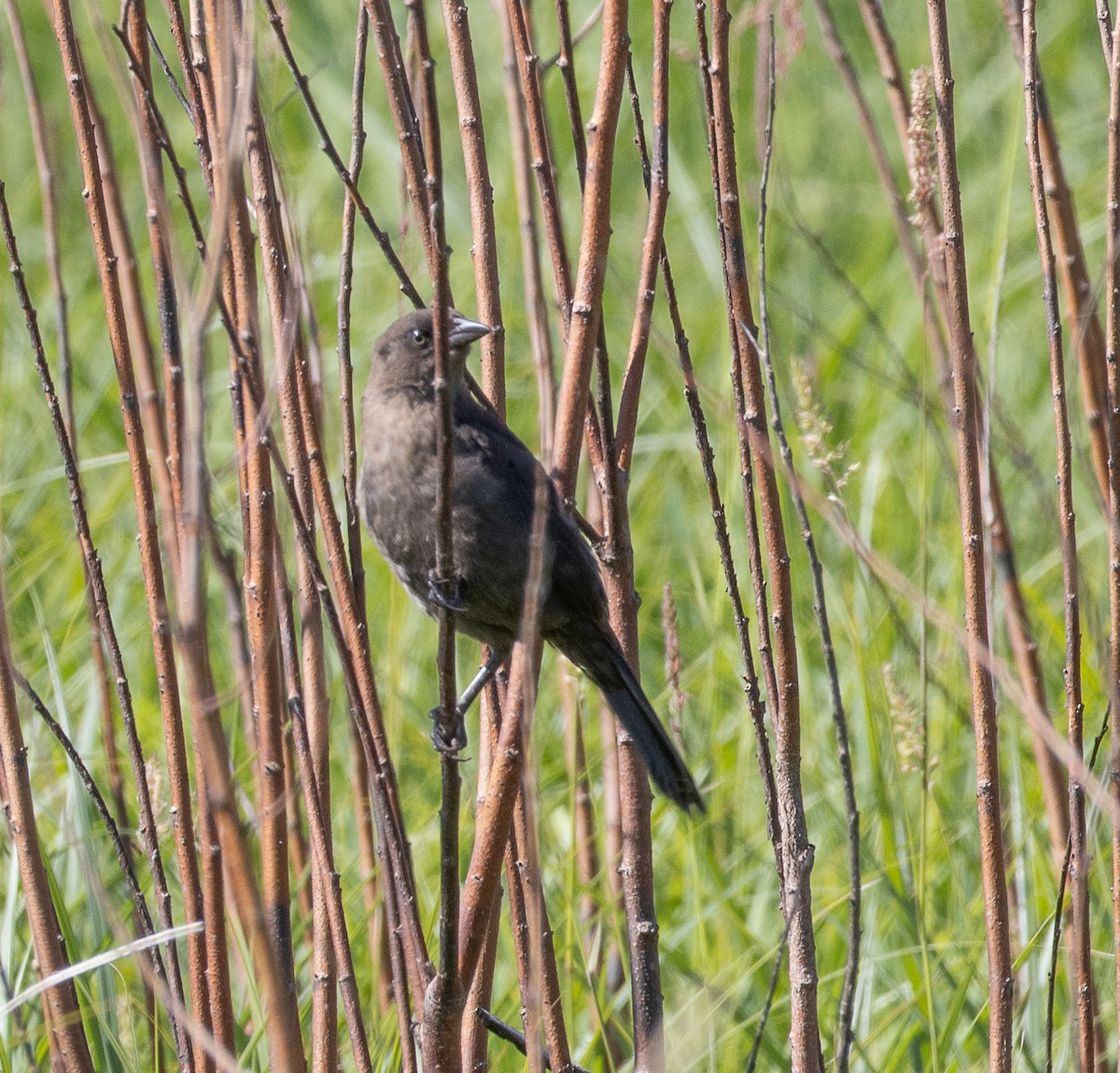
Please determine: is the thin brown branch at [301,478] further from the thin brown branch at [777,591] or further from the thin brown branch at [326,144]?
the thin brown branch at [777,591]

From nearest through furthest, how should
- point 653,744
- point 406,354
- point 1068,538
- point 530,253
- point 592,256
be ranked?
point 530,253, point 592,256, point 1068,538, point 653,744, point 406,354

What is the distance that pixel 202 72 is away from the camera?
189 cm

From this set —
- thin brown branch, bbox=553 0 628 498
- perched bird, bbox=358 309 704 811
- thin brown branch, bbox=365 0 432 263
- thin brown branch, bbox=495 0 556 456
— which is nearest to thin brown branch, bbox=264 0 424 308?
thin brown branch, bbox=365 0 432 263

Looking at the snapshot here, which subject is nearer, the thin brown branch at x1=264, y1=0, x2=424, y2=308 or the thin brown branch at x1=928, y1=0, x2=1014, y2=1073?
the thin brown branch at x1=264, y1=0, x2=424, y2=308

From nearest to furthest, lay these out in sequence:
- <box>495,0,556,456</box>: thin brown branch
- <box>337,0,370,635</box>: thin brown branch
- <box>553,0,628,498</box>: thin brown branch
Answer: <box>495,0,556,456</box>: thin brown branch < <box>553,0,628,498</box>: thin brown branch < <box>337,0,370,635</box>: thin brown branch

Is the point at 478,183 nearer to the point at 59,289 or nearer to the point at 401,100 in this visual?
the point at 401,100

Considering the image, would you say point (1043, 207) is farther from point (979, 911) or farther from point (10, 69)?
point (10, 69)

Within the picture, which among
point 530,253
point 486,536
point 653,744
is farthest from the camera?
point 486,536

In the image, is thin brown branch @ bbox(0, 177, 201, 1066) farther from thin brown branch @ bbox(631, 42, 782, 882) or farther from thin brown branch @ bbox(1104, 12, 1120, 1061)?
thin brown branch @ bbox(1104, 12, 1120, 1061)

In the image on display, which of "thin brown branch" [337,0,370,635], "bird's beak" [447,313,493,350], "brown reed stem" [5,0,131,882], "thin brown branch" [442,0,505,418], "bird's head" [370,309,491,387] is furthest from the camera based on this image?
"bird's head" [370,309,491,387]

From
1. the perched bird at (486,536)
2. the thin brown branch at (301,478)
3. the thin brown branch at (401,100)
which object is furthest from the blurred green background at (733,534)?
the perched bird at (486,536)

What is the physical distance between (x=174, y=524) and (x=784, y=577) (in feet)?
2.42

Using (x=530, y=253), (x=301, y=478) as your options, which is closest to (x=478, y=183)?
(x=301, y=478)

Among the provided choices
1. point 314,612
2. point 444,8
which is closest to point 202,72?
point 444,8
